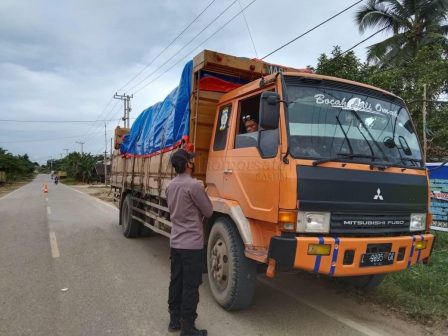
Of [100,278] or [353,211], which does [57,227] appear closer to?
[100,278]

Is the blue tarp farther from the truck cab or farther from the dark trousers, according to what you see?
the dark trousers

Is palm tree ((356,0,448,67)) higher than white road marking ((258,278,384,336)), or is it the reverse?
palm tree ((356,0,448,67))

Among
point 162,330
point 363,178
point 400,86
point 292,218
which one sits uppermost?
point 400,86

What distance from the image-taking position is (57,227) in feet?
37.6

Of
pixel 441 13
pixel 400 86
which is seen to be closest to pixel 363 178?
pixel 400 86

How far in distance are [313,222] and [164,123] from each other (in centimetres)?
370

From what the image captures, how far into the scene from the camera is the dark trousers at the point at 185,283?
13.1 ft

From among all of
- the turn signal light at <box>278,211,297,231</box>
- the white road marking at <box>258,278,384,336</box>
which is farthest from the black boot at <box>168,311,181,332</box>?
the white road marking at <box>258,278,384,336</box>

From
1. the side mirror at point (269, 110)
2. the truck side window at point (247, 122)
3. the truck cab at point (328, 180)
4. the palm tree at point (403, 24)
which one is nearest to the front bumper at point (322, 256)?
the truck cab at point (328, 180)

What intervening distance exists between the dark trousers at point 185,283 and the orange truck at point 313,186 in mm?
549

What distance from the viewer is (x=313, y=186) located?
12.8 ft

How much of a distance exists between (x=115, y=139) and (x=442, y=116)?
29.6 ft

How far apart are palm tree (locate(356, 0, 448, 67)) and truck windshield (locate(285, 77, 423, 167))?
17.7m

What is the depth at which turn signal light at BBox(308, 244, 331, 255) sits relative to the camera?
12.6ft
